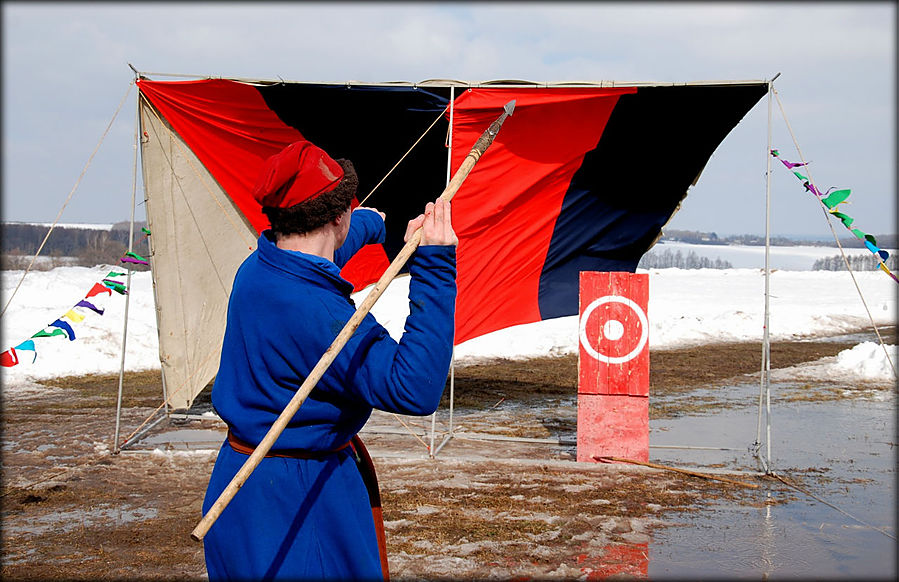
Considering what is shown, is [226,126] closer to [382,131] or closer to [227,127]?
[227,127]

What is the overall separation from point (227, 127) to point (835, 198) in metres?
5.73

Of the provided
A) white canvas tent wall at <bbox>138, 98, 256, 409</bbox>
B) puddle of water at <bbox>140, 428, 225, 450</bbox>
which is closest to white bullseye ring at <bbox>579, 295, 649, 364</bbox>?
white canvas tent wall at <bbox>138, 98, 256, 409</bbox>

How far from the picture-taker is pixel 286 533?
213 centimetres

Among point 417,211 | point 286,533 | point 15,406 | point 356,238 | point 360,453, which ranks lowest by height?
point 15,406

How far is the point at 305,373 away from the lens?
6.95ft

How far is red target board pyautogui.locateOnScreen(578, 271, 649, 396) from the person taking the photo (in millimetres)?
7371

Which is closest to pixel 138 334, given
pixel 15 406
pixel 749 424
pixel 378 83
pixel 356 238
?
pixel 15 406

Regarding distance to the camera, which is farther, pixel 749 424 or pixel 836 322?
pixel 836 322

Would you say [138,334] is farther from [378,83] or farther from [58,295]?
[378,83]

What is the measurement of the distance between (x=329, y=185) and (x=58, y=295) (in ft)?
61.0

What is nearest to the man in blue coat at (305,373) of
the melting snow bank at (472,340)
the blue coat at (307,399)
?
the blue coat at (307,399)

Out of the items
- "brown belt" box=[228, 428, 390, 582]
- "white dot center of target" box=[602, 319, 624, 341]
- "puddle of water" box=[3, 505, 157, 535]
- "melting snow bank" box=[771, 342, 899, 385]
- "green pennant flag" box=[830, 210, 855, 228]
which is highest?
"green pennant flag" box=[830, 210, 855, 228]

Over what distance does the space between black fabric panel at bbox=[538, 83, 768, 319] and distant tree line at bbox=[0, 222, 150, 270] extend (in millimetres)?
21147

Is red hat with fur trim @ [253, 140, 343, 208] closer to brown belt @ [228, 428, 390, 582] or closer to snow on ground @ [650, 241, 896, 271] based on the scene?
brown belt @ [228, 428, 390, 582]
